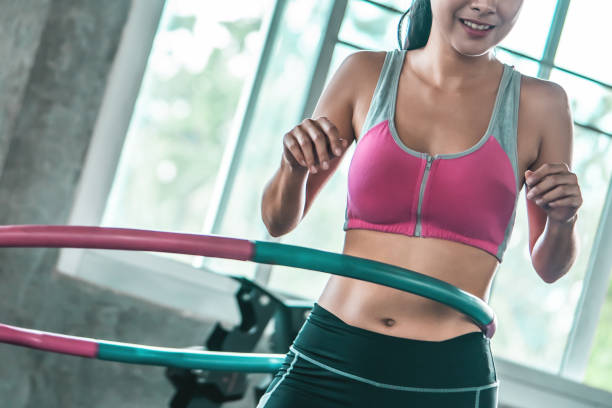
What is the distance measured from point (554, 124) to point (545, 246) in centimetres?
24

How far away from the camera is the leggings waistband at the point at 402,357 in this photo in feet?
3.57

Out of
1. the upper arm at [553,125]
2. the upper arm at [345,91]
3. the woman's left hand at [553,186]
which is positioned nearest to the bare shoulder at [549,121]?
the upper arm at [553,125]

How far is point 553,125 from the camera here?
48.6 inches

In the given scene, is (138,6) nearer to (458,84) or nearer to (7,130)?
(7,130)

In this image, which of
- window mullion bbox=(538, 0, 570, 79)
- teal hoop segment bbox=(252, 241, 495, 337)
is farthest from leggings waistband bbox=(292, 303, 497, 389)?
window mullion bbox=(538, 0, 570, 79)

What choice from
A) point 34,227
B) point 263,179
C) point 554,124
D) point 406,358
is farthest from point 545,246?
point 263,179

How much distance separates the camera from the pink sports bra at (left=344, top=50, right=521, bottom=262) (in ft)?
3.84

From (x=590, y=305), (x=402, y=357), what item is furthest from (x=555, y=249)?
(x=590, y=305)

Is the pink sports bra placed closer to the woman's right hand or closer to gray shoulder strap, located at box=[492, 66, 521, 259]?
gray shoulder strap, located at box=[492, 66, 521, 259]

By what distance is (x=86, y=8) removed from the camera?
268 centimetres

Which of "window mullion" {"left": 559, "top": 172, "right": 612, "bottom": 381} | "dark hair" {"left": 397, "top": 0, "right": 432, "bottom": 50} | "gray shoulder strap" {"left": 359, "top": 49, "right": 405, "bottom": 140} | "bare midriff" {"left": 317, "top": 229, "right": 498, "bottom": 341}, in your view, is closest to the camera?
"bare midriff" {"left": 317, "top": 229, "right": 498, "bottom": 341}

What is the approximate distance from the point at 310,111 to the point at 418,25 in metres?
1.65

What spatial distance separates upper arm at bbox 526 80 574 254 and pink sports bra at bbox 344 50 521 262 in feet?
0.17

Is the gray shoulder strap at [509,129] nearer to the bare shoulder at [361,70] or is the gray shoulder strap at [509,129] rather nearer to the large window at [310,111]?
the bare shoulder at [361,70]
